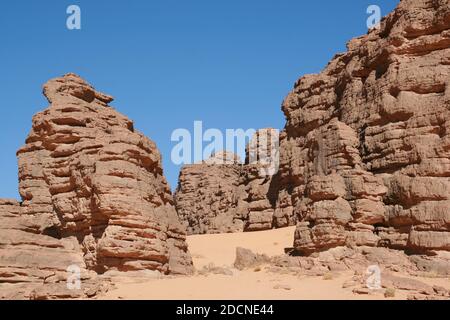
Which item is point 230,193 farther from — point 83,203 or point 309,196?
point 83,203

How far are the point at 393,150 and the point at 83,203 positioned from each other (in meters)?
12.5

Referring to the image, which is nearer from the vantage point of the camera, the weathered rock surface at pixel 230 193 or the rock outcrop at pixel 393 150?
the rock outcrop at pixel 393 150

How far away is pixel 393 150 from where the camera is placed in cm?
2342

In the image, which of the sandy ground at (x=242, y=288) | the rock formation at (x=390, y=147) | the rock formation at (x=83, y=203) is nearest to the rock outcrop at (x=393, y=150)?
the rock formation at (x=390, y=147)

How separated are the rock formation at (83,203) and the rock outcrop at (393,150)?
625 cm

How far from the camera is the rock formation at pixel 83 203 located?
1811 centimetres

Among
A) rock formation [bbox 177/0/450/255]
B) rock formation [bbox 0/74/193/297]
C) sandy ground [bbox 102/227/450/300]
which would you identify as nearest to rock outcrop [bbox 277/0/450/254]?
rock formation [bbox 177/0/450/255]

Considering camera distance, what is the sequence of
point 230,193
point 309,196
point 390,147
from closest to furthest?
point 309,196
point 390,147
point 230,193

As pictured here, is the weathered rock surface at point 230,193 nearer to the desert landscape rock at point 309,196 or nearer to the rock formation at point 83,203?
the desert landscape rock at point 309,196

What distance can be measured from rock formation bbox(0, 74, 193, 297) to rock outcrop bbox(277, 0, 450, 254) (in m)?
6.25

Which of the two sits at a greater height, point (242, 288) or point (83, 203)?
point (83, 203)

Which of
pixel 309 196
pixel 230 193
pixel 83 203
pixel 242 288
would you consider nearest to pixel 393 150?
pixel 309 196

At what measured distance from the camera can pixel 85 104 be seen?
2372 cm
